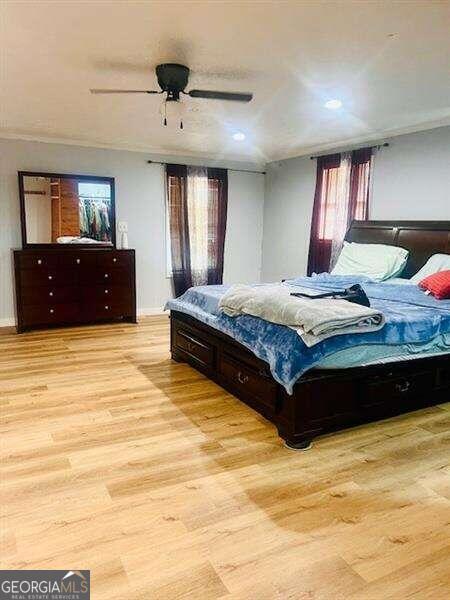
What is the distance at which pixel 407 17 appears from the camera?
2.21 metres

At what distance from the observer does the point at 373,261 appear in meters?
4.38

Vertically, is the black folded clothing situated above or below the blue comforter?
above

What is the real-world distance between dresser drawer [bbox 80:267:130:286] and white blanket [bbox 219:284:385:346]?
3.00m

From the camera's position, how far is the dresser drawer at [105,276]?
17.5 feet

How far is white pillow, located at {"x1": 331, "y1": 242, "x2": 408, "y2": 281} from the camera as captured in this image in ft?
14.0

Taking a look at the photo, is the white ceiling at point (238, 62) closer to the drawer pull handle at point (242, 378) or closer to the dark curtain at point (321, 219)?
the dark curtain at point (321, 219)

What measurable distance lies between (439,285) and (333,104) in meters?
1.82

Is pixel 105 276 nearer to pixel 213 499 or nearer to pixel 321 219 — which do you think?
pixel 321 219

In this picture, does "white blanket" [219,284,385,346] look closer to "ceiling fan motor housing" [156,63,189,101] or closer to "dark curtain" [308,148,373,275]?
"ceiling fan motor housing" [156,63,189,101]


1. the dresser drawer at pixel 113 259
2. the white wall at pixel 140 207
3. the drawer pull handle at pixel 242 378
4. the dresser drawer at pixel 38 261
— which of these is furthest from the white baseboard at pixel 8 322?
the drawer pull handle at pixel 242 378

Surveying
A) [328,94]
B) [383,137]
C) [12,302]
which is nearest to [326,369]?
[328,94]

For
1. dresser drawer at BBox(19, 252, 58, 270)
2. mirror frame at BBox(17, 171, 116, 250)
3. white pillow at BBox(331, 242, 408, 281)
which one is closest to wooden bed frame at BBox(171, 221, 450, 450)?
white pillow at BBox(331, 242, 408, 281)

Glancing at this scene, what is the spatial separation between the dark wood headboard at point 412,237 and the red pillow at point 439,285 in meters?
0.72

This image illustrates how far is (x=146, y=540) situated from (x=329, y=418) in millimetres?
1289
